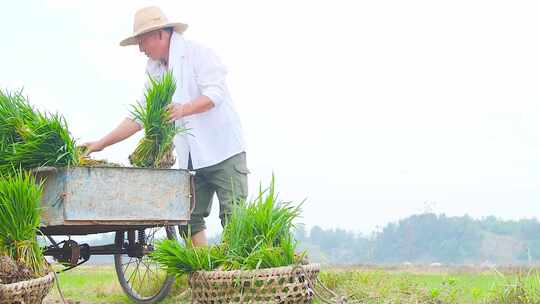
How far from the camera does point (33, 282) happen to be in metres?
4.85

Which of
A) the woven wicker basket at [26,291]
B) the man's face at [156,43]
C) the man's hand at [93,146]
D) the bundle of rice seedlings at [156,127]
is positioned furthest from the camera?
the man's face at [156,43]

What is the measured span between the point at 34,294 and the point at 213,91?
2.05 metres

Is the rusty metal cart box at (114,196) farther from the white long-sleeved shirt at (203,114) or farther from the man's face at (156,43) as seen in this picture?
the man's face at (156,43)

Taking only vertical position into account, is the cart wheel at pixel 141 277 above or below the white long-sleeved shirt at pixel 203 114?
below

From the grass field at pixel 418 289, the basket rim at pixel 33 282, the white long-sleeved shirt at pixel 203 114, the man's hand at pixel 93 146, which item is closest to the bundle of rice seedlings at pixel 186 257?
the basket rim at pixel 33 282

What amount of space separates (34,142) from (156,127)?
87cm

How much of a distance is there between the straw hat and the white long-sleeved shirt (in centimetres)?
16

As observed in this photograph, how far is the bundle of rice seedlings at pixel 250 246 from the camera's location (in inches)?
199

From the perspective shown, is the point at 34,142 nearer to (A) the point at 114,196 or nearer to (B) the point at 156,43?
(A) the point at 114,196

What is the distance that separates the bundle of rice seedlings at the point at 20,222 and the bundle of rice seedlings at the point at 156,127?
1.12m

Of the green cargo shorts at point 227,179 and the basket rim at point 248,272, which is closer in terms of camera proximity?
the basket rim at point 248,272

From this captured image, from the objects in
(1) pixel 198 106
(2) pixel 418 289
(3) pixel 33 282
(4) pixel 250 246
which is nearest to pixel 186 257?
(4) pixel 250 246

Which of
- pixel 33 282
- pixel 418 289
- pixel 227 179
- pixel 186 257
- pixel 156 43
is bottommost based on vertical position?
pixel 418 289

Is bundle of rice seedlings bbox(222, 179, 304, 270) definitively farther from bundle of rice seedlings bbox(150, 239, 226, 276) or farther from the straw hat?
the straw hat
